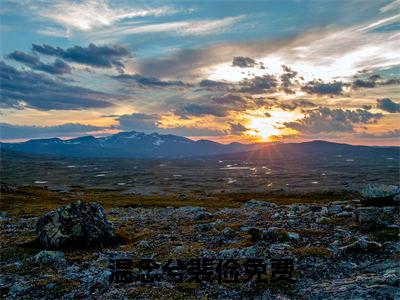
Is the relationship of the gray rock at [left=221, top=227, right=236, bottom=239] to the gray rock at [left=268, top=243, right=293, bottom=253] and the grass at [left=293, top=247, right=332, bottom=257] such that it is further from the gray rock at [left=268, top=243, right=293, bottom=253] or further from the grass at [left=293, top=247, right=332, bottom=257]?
the grass at [left=293, top=247, right=332, bottom=257]

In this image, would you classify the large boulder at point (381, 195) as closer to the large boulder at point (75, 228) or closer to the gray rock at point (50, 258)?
the large boulder at point (75, 228)

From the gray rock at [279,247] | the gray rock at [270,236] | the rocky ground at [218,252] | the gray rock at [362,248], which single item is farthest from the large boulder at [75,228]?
the gray rock at [362,248]

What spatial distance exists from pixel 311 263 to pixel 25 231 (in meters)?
24.6

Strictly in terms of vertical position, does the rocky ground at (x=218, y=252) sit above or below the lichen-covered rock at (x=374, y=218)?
below

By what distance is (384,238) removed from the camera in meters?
→ 20.3

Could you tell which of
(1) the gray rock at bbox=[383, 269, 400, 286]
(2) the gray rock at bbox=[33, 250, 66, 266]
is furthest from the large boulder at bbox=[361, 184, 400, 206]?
(2) the gray rock at bbox=[33, 250, 66, 266]

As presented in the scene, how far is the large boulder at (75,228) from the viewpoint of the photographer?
2349 centimetres

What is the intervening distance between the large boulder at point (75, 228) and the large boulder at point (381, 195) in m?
21.6

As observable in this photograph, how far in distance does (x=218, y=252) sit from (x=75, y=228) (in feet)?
32.8

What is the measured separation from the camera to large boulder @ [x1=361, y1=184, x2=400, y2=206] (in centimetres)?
2948

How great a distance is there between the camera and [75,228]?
23734 mm

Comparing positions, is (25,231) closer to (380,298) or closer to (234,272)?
(234,272)

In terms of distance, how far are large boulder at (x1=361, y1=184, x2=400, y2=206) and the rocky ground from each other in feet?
0.28

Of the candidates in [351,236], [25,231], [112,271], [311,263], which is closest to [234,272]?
[311,263]
